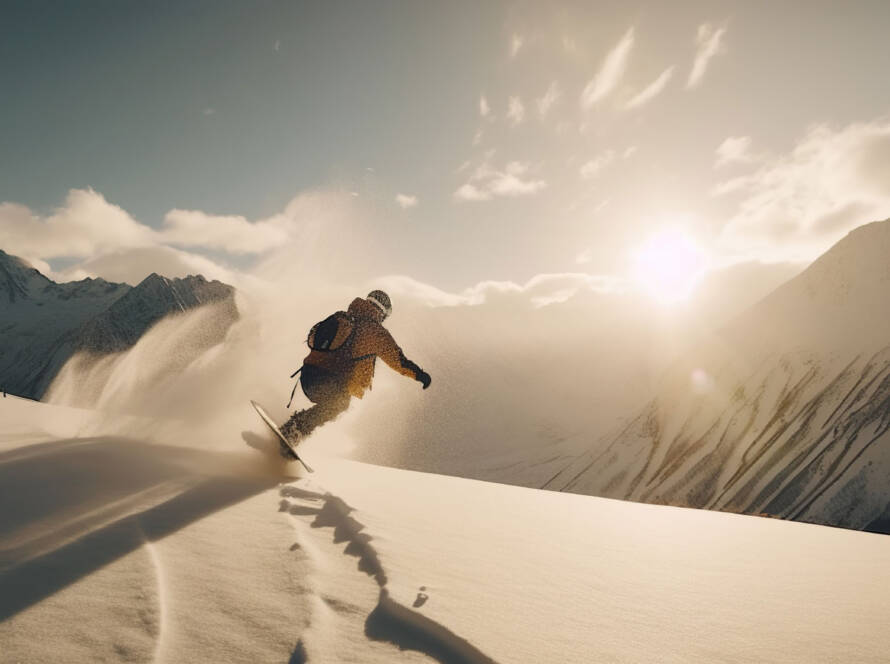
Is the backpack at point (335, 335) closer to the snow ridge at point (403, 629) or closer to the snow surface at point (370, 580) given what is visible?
the snow surface at point (370, 580)

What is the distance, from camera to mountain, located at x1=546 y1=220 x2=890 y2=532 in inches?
1593

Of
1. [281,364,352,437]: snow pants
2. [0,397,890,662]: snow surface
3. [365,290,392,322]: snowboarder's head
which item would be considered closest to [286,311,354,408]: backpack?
[281,364,352,437]: snow pants

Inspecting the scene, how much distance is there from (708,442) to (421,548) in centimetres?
6355

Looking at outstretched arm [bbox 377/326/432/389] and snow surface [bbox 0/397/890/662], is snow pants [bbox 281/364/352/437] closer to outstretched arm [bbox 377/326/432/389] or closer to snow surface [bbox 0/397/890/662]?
outstretched arm [bbox 377/326/432/389]

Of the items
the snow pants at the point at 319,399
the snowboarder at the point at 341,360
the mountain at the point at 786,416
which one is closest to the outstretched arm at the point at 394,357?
the snowboarder at the point at 341,360

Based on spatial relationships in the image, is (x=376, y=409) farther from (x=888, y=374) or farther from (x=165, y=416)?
(x=165, y=416)

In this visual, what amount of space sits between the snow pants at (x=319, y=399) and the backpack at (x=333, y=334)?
388 mm

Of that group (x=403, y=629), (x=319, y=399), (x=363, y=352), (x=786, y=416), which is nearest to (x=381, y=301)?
(x=363, y=352)

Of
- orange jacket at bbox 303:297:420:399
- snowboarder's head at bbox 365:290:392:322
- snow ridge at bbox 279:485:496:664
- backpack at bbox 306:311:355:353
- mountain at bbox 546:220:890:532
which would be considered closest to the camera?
snow ridge at bbox 279:485:496:664

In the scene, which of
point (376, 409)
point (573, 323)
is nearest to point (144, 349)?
point (376, 409)

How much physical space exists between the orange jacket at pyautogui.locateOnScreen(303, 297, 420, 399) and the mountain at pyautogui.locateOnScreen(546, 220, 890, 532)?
46311 millimetres

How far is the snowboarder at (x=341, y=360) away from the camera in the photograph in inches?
268

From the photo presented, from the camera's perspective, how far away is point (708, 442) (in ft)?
184

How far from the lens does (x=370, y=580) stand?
2264mm
